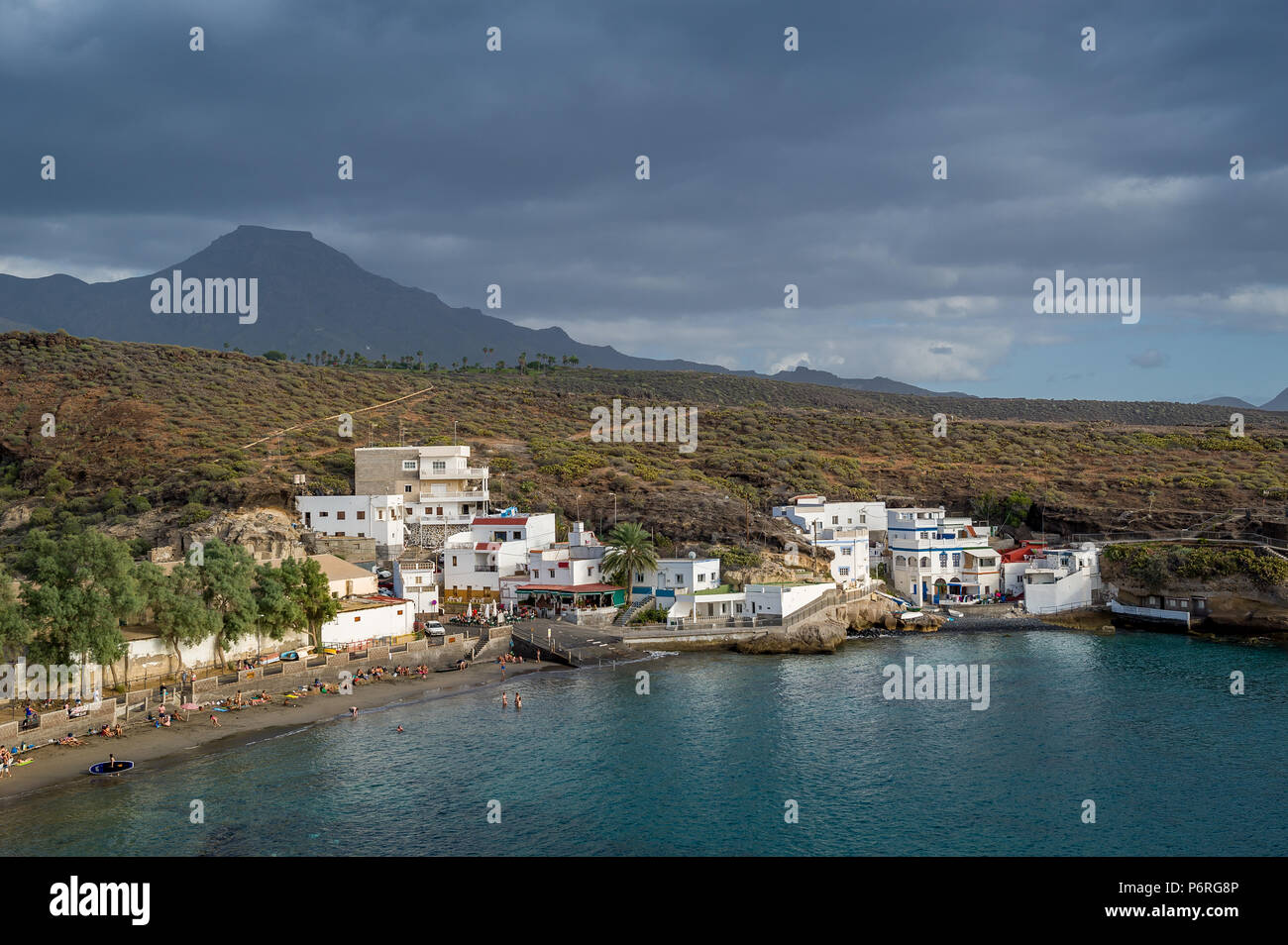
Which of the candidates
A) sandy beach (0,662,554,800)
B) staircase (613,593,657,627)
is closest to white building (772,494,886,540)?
staircase (613,593,657,627)

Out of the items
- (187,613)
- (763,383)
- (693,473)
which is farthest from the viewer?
(763,383)

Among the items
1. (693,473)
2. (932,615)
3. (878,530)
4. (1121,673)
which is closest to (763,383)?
(693,473)

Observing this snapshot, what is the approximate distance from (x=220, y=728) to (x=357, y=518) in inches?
1277

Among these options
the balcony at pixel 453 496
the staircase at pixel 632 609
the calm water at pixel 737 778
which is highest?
the balcony at pixel 453 496

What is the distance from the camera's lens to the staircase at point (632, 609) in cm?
5491

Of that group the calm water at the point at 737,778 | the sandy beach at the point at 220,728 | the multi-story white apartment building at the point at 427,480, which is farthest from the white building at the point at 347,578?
the multi-story white apartment building at the point at 427,480

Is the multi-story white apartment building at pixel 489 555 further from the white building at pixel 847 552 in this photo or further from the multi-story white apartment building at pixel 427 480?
the white building at pixel 847 552

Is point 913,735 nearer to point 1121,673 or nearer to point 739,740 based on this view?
point 739,740

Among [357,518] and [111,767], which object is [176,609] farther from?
[357,518]

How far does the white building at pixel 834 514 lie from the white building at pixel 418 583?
1039 inches

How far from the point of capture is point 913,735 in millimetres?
35562
